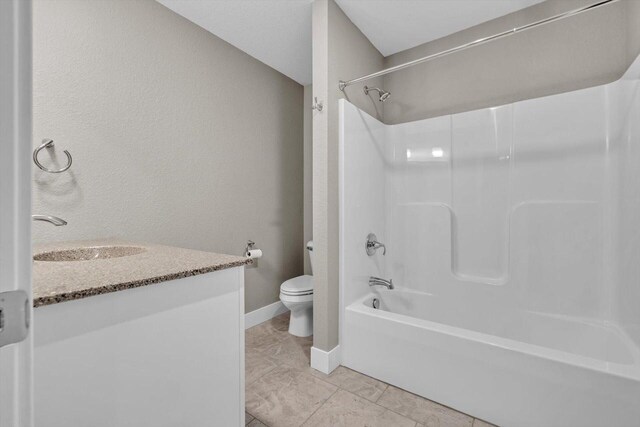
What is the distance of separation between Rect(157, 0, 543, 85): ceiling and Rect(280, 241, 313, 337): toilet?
202 cm

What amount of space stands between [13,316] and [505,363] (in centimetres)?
170

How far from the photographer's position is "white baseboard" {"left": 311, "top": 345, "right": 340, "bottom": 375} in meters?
1.83

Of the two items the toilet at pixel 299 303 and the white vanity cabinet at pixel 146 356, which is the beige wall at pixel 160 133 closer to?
the toilet at pixel 299 303

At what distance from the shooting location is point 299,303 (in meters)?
2.24

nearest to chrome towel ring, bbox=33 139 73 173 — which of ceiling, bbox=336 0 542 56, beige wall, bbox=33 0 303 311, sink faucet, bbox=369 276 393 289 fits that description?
beige wall, bbox=33 0 303 311

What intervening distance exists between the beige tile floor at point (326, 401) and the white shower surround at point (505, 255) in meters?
0.08

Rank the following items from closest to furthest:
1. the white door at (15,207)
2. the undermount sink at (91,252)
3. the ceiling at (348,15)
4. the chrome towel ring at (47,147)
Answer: the white door at (15,207) < the undermount sink at (91,252) < the chrome towel ring at (47,147) < the ceiling at (348,15)

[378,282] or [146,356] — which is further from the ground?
[146,356]

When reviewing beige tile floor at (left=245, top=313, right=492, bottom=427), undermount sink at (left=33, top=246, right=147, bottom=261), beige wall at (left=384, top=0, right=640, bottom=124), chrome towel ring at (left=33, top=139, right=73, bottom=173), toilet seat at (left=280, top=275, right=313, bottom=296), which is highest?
beige wall at (left=384, top=0, right=640, bottom=124)

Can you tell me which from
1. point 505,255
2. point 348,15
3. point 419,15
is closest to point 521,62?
point 419,15

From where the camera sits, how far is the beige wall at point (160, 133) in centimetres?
151

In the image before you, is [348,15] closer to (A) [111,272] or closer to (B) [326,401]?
(A) [111,272]

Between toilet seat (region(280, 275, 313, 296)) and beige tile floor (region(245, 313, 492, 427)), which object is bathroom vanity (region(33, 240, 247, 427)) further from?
toilet seat (region(280, 275, 313, 296))

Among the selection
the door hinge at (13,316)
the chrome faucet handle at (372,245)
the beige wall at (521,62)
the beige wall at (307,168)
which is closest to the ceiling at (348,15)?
the beige wall at (521,62)
